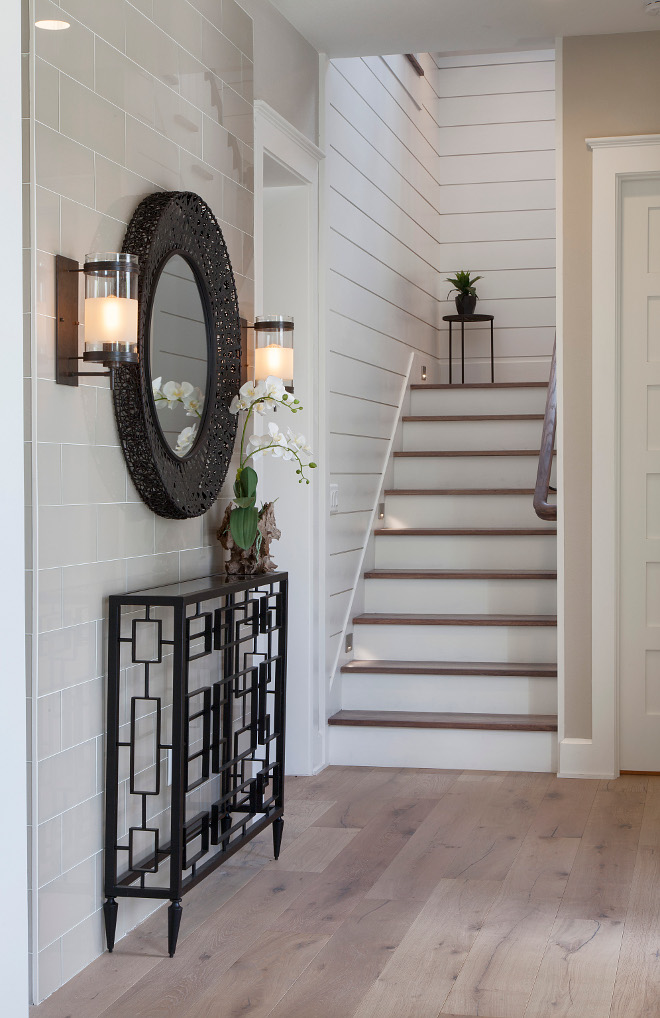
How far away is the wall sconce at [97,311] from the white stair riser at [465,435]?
378cm

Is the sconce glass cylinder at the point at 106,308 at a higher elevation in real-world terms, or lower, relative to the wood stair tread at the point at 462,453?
higher

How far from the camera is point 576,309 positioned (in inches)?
173

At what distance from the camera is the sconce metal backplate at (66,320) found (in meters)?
2.45

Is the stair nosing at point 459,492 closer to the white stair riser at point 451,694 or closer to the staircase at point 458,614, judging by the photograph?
the staircase at point 458,614

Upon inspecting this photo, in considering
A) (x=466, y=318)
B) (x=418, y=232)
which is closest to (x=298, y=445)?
(x=418, y=232)

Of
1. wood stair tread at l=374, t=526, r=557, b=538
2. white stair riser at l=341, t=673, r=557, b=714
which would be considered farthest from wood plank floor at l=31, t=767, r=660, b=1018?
wood stair tread at l=374, t=526, r=557, b=538

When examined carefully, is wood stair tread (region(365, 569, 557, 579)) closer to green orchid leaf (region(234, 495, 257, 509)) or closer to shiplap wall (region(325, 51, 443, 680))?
shiplap wall (region(325, 51, 443, 680))

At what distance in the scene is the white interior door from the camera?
172 inches

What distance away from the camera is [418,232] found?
6.60 metres

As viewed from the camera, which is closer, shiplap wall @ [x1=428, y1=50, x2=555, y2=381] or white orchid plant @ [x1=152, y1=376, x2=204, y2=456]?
white orchid plant @ [x1=152, y1=376, x2=204, y2=456]

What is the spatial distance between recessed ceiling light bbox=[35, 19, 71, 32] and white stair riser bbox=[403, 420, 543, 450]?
386 centimetres

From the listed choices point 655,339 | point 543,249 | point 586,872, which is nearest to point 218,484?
point 586,872

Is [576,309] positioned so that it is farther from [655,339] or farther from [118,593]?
[118,593]

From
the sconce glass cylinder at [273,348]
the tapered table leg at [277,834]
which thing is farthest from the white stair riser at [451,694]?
the sconce glass cylinder at [273,348]
